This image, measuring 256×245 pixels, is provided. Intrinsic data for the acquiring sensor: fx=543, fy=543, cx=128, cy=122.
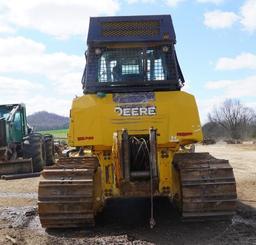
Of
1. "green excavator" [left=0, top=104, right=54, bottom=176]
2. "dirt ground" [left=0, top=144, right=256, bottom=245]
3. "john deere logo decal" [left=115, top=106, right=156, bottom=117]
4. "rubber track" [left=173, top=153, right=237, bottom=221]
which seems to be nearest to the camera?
"dirt ground" [left=0, top=144, right=256, bottom=245]

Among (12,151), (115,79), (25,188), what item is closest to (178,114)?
(115,79)

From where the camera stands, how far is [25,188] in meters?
15.5

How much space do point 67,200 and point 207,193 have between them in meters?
2.07

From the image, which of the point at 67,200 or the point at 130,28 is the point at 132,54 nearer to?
the point at 130,28

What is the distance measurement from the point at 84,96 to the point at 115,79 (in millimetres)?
861

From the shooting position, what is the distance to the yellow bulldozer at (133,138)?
26.4ft

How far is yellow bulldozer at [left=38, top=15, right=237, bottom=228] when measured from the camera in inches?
317

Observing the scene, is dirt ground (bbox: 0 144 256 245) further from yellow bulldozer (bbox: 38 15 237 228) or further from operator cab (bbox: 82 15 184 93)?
operator cab (bbox: 82 15 184 93)

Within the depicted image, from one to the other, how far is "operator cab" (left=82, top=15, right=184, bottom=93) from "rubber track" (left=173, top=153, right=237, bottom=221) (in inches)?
73.4

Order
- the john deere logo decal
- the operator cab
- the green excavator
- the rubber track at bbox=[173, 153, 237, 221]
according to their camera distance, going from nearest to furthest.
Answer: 1. the rubber track at bbox=[173, 153, 237, 221]
2. the john deere logo decal
3. the operator cab
4. the green excavator

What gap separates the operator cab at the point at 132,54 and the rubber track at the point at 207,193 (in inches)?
73.4

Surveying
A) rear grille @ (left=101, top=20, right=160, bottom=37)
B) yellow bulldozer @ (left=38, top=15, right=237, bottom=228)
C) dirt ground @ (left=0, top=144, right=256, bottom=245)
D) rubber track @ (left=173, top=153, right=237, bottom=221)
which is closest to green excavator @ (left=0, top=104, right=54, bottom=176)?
dirt ground @ (left=0, top=144, right=256, bottom=245)

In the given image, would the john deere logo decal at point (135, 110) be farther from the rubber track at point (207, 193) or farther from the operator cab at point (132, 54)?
the rubber track at point (207, 193)

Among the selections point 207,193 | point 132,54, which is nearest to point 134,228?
point 207,193
